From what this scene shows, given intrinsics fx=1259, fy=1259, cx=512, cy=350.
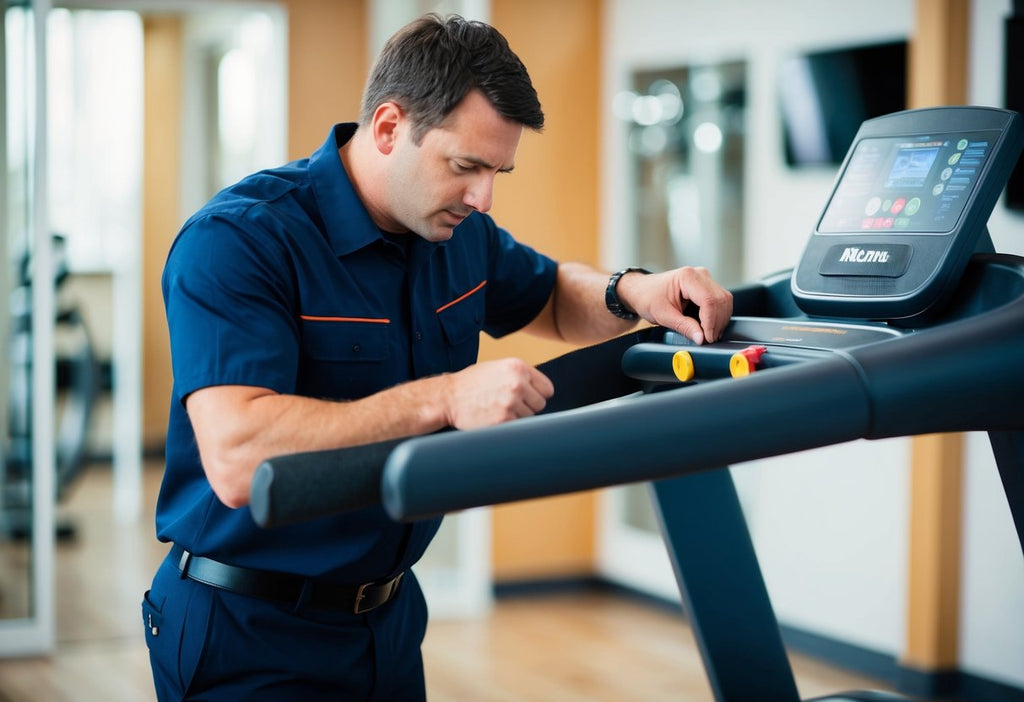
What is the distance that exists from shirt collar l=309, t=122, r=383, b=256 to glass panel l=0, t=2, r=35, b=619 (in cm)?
262

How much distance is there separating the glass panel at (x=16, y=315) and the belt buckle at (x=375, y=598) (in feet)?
8.60

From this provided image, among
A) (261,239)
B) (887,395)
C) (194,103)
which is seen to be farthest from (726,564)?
(194,103)

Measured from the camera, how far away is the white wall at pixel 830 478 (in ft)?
11.2

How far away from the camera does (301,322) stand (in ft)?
5.04

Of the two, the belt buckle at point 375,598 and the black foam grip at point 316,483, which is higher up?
the black foam grip at point 316,483

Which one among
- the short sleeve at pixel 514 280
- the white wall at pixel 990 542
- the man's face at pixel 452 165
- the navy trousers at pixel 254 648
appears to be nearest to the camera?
the man's face at pixel 452 165

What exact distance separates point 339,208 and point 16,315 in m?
2.72

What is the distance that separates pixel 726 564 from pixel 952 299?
1.72 ft

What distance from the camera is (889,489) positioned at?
370 centimetres

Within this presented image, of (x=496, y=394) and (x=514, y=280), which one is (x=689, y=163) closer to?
(x=514, y=280)

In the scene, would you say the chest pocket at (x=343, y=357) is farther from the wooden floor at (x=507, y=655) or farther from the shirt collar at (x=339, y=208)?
the wooden floor at (x=507, y=655)

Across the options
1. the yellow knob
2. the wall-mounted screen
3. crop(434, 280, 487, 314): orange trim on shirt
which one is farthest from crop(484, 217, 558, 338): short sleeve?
the wall-mounted screen

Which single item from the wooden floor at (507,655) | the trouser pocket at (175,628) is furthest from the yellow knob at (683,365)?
the wooden floor at (507,655)

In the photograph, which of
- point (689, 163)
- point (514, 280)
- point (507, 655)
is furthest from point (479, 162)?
point (689, 163)
